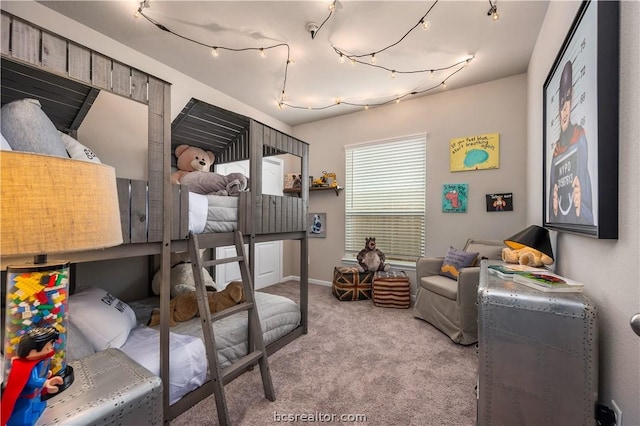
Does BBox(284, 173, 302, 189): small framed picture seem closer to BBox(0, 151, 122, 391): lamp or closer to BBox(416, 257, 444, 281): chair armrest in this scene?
BBox(416, 257, 444, 281): chair armrest

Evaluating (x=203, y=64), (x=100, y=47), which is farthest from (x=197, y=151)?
(x=100, y=47)

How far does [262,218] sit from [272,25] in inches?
63.4

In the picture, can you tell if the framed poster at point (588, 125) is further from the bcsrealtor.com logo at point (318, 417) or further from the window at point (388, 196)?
the window at point (388, 196)

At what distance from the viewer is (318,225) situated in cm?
436

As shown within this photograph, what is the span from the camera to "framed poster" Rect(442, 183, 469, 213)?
3.21 meters

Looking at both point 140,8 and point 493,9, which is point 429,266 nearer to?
point 493,9

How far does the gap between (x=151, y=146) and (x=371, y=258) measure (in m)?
2.93

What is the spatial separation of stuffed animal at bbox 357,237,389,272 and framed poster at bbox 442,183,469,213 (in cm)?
103

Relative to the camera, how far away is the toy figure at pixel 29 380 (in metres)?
0.61

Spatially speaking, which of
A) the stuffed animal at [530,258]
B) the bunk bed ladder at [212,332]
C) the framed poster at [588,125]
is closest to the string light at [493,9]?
the framed poster at [588,125]

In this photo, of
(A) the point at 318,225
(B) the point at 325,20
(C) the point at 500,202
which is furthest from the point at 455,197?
(B) the point at 325,20

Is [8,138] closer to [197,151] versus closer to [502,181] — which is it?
[197,151]

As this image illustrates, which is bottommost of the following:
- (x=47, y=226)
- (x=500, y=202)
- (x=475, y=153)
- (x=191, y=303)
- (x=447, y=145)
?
(x=191, y=303)

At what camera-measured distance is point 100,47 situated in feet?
7.35
